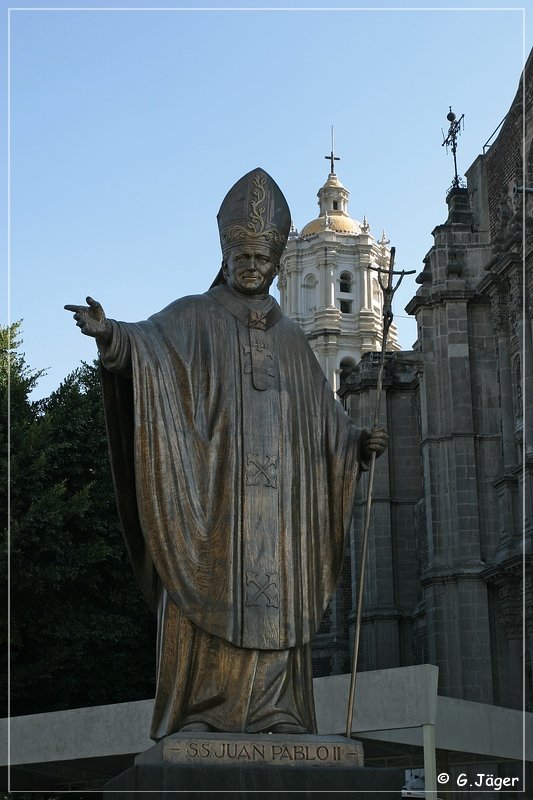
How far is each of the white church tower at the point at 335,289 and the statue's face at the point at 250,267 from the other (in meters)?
63.7

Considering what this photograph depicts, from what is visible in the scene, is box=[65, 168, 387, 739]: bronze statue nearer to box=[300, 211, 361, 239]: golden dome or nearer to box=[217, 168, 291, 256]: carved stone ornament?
box=[217, 168, 291, 256]: carved stone ornament

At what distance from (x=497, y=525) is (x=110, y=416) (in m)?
27.2

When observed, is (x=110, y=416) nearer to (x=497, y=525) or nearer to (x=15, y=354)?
(x=15, y=354)

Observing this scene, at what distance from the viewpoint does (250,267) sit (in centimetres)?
651

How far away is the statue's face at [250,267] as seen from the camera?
6.51m

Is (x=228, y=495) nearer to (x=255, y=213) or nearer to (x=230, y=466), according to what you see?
(x=230, y=466)

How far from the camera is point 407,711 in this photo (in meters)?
16.5

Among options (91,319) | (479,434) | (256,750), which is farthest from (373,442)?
(479,434)

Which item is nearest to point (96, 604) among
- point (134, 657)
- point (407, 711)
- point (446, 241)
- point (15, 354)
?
point (134, 657)

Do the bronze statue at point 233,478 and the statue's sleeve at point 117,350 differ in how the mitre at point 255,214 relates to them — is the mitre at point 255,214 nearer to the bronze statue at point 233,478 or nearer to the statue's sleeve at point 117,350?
the bronze statue at point 233,478

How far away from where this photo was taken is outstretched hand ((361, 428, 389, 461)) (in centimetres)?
650

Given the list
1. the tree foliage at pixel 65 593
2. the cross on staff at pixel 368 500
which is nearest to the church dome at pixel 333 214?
the tree foliage at pixel 65 593

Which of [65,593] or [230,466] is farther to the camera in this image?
[65,593]

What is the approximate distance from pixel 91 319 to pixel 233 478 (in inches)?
37.7
